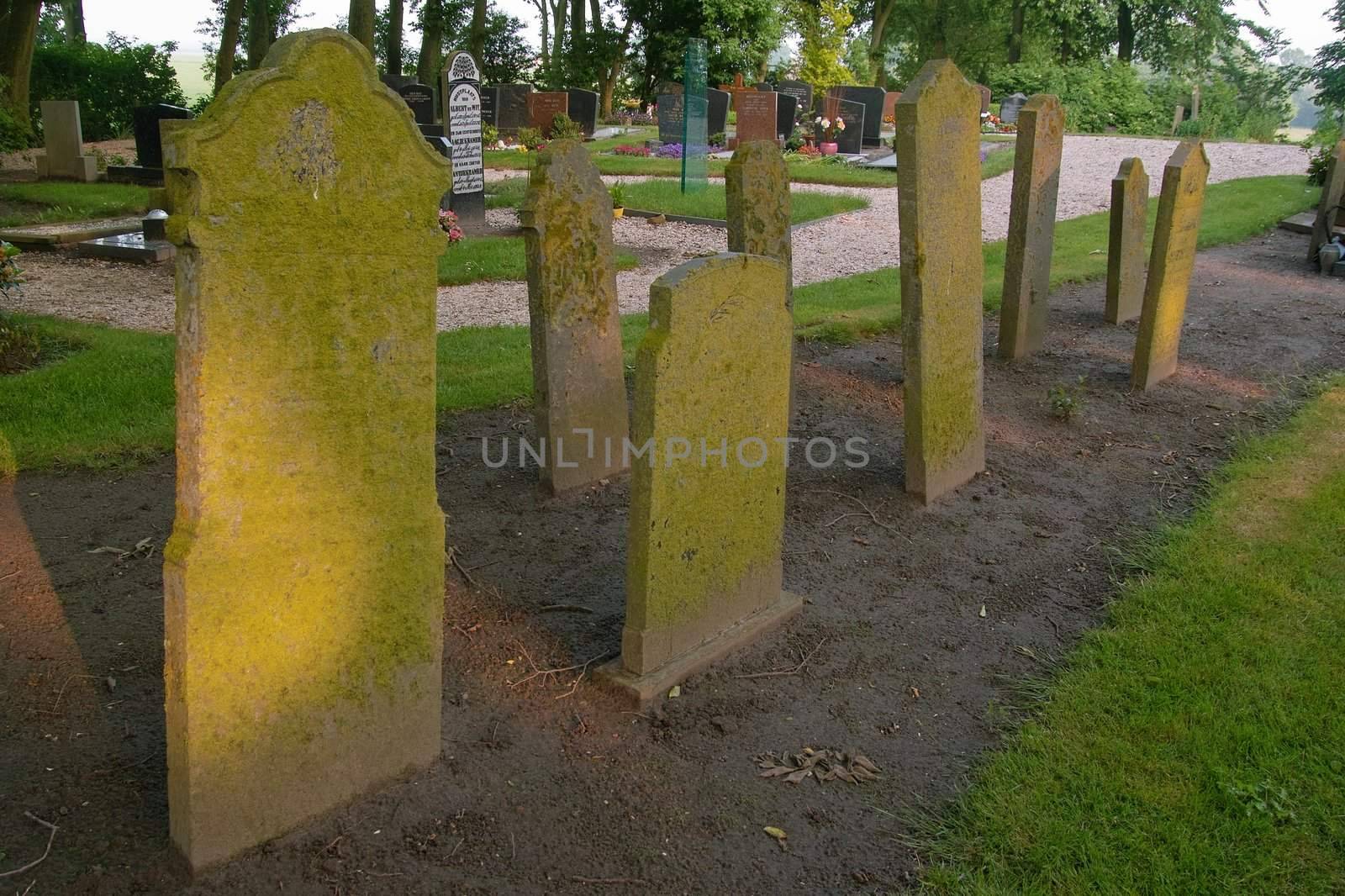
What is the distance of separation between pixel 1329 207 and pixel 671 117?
50.3 ft

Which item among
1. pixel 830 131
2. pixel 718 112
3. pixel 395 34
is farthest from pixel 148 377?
pixel 395 34

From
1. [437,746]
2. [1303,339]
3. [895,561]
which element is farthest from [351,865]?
[1303,339]

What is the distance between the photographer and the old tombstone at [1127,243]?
941cm

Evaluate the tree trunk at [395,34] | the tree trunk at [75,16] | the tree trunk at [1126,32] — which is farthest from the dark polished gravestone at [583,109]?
→ the tree trunk at [1126,32]

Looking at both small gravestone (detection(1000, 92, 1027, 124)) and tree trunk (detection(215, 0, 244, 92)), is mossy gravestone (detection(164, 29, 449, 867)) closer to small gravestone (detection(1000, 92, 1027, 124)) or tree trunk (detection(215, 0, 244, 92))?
tree trunk (detection(215, 0, 244, 92))

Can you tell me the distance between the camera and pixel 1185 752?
396 cm

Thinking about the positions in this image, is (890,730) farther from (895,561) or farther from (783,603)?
(895,561)

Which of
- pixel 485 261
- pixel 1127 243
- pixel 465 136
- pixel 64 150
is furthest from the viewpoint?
pixel 64 150

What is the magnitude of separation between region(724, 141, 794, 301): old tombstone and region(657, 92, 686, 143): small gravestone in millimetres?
19483

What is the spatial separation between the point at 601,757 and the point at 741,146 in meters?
4.02

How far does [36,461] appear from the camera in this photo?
611cm

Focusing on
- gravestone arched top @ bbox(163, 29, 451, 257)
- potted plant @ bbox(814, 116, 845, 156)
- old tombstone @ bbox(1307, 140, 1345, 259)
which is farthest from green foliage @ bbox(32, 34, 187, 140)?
gravestone arched top @ bbox(163, 29, 451, 257)

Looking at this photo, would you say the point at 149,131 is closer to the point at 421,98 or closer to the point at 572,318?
the point at 421,98

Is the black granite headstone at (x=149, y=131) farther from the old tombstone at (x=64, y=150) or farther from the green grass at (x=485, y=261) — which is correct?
the green grass at (x=485, y=261)
